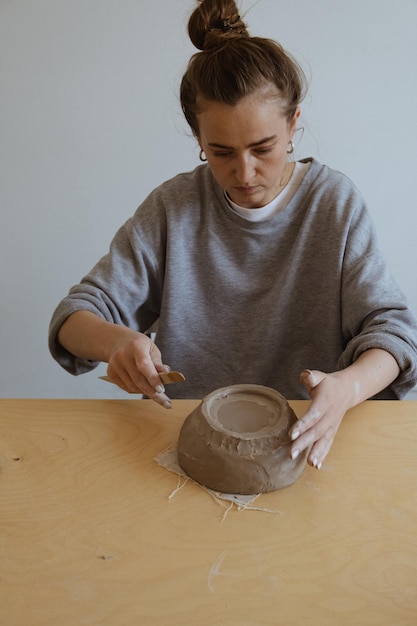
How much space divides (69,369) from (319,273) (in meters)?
0.58

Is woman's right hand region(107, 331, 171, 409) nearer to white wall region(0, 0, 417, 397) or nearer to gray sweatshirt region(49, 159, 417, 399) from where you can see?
gray sweatshirt region(49, 159, 417, 399)

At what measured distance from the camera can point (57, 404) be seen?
106 centimetres

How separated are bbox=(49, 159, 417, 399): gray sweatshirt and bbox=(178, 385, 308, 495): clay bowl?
40 centimetres

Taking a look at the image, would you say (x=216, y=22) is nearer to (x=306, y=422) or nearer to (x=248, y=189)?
(x=248, y=189)

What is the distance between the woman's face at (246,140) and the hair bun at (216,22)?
145 millimetres

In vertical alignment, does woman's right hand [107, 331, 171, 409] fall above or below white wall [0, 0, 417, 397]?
below

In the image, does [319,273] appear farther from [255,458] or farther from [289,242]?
[255,458]

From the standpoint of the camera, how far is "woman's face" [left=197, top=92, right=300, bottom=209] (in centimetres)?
105

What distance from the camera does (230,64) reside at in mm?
1075

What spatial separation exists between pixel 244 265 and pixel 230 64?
16.6 inches

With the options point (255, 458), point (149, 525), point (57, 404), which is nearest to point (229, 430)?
point (255, 458)

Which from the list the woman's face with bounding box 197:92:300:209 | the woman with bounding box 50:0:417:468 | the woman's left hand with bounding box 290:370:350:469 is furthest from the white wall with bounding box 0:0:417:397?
the woman's left hand with bounding box 290:370:350:469

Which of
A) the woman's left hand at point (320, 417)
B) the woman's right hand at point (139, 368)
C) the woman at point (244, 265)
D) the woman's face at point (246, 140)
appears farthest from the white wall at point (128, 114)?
the woman's left hand at point (320, 417)

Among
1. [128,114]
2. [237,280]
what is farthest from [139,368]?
[128,114]
